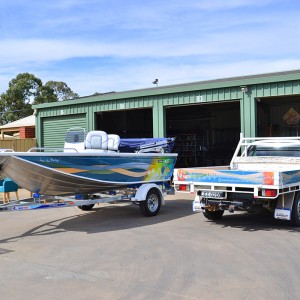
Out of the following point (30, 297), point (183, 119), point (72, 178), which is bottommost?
point (30, 297)

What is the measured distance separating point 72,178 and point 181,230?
2.50 meters

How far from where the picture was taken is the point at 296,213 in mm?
8555

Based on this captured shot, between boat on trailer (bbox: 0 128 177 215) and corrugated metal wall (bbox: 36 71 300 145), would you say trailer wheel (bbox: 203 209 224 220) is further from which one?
corrugated metal wall (bbox: 36 71 300 145)

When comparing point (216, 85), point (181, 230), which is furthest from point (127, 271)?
point (216, 85)

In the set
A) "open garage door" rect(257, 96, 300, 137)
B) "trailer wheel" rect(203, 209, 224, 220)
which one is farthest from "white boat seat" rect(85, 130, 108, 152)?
"open garage door" rect(257, 96, 300, 137)

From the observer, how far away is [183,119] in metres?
26.8

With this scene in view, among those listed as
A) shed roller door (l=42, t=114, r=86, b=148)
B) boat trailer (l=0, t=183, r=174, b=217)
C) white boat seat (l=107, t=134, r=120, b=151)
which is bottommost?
boat trailer (l=0, t=183, r=174, b=217)

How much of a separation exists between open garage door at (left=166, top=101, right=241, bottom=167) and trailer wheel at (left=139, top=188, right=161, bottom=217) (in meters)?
12.1

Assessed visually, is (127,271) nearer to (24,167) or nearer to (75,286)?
(75,286)

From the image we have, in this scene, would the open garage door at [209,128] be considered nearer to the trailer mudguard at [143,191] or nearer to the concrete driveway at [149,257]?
the trailer mudguard at [143,191]

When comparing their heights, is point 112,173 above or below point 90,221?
above

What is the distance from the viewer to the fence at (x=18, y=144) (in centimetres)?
1977

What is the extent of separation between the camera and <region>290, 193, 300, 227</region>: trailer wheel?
8492mm

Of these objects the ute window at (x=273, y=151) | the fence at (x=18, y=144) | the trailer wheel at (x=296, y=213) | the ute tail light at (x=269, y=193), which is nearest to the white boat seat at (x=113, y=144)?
the ute window at (x=273, y=151)
